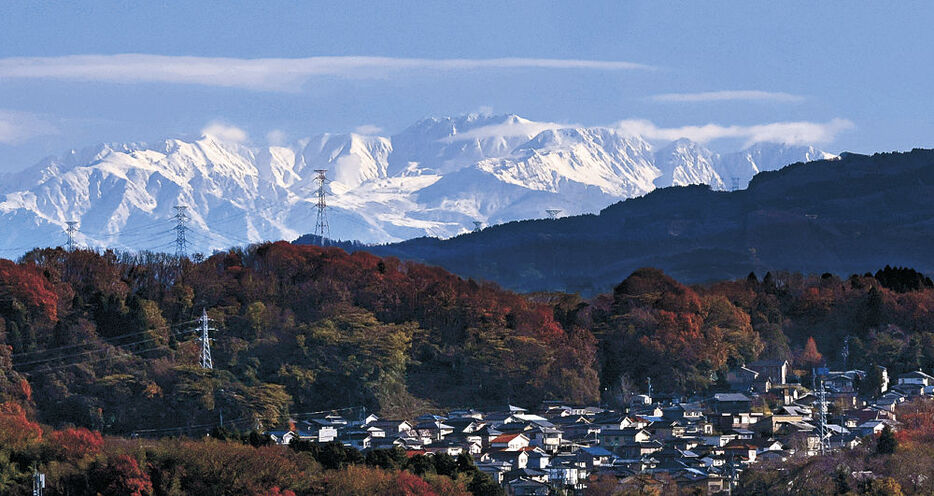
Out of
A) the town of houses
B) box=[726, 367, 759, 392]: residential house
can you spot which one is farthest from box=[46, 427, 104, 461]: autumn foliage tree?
box=[726, 367, 759, 392]: residential house

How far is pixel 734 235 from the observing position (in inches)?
6708

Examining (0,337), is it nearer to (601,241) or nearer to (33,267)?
(33,267)

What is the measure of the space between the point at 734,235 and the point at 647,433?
4413 inches

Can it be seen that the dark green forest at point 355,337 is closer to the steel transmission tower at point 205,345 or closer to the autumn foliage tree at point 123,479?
the steel transmission tower at point 205,345

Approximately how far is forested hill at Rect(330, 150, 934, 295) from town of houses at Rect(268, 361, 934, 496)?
7606 cm

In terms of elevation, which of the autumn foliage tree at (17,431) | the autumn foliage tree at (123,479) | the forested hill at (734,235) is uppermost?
the forested hill at (734,235)

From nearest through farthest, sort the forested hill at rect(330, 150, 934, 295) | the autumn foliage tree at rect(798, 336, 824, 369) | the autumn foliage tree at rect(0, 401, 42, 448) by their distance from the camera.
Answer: the autumn foliage tree at rect(0, 401, 42, 448) → the autumn foliage tree at rect(798, 336, 824, 369) → the forested hill at rect(330, 150, 934, 295)

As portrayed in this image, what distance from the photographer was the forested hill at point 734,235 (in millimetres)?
157750

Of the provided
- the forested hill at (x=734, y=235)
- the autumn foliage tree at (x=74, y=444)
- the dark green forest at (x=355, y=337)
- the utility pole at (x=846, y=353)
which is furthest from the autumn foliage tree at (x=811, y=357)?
the forested hill at (x=734, y=235)

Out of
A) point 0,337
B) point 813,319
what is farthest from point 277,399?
point 813,319

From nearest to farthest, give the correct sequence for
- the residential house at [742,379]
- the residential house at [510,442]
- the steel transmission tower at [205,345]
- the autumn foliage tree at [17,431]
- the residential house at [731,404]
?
1. the autumn foliage tree at [17,431]
2. the residential house at [510,442]
3. the steel transmission tower at [205,345]
4. the residential house at [731,404]
5. the residential house at [742,379]

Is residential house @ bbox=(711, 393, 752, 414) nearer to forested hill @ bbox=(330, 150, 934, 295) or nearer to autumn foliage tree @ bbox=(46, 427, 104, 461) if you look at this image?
autumn foliage tree @ bbox=(46, 427, 104, 461)

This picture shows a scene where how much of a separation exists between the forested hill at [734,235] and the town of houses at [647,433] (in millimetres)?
76063

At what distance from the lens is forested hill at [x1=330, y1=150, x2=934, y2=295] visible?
518 ft
